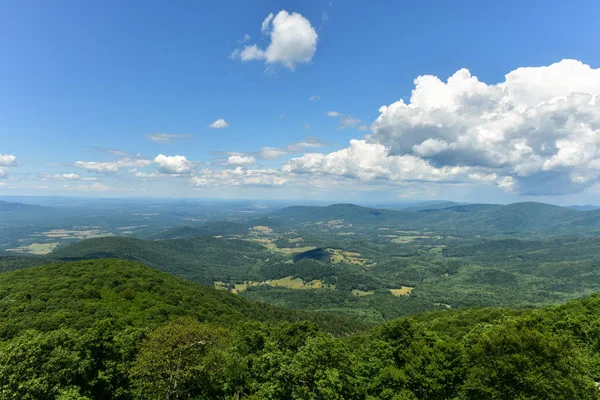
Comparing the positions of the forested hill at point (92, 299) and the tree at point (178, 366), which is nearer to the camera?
the tree at point (178, 366)

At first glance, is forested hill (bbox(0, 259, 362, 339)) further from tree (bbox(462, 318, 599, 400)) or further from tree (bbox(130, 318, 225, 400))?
tree (bbox(462, 318, 599, 400))

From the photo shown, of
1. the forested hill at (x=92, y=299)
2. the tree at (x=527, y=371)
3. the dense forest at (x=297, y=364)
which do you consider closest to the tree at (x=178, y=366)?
the dense forest at (x=297, y=364)

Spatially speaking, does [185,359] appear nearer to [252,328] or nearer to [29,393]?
[29,393]

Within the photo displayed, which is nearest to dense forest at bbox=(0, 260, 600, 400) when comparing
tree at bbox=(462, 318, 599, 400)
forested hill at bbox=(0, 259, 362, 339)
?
tree at bbox=(462, 318, 599, 400)

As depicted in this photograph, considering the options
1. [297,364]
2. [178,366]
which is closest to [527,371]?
[297,364]

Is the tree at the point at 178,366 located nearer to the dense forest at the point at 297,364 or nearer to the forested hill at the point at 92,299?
the dense forest at the point at 297,364

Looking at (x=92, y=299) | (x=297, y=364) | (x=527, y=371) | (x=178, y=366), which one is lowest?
(x=92, y=299)

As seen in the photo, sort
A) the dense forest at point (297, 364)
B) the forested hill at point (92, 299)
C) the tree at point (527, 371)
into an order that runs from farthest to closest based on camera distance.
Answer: the forested hill at point (92, 299) < the dense forest at point (297, 364) < the tree at point (527, 371)

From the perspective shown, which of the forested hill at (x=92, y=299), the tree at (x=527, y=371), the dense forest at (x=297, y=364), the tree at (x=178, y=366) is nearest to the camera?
the tree at (x=527, y=371)

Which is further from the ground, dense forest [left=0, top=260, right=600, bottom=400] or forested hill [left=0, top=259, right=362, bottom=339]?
dense forest [left=0, top=260, right=600, bottom=400]

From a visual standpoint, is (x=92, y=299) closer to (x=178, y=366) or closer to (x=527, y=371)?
(x=178, y=366)

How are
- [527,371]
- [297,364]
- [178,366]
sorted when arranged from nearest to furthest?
[527,371] < [178,366] < [297,364]

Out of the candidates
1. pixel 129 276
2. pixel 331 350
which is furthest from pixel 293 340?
pixel 129 276
